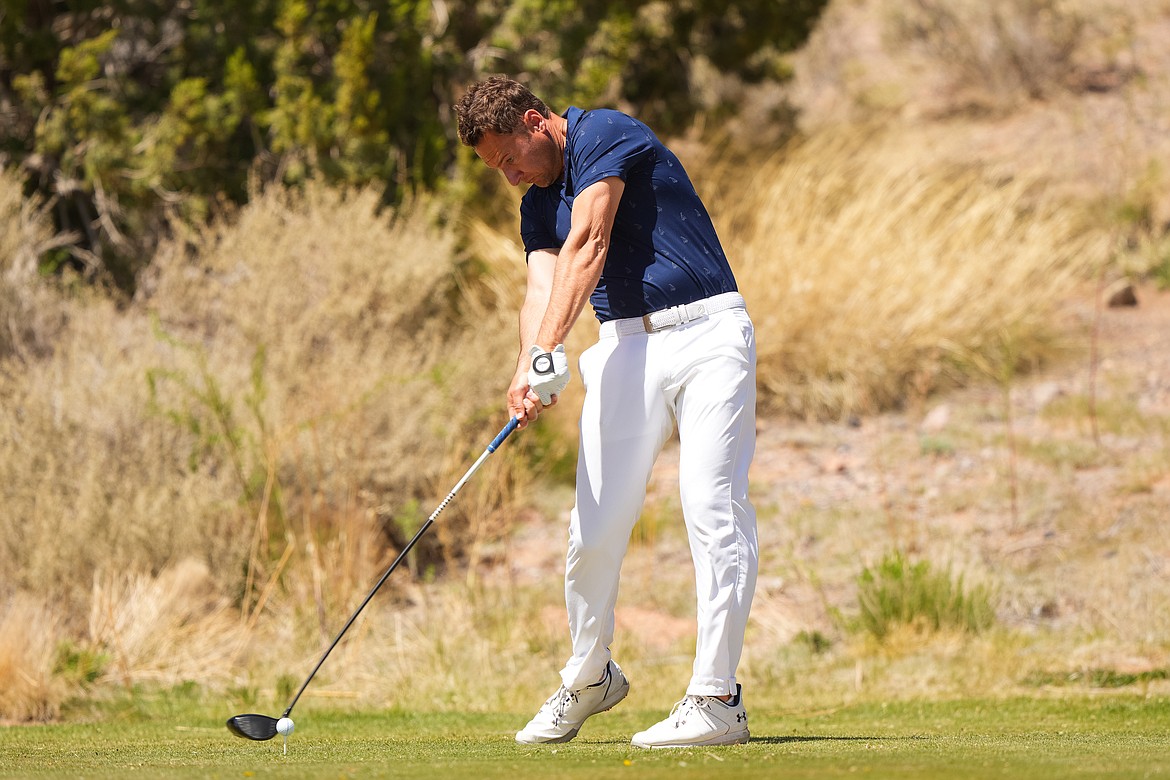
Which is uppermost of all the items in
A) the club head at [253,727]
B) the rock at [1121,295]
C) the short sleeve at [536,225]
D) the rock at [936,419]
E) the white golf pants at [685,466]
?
the short sleeve at [536,225]

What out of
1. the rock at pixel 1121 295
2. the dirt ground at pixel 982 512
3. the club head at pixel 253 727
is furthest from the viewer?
the rock at pixel 1121 295

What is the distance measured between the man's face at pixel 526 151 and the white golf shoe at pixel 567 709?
160cm

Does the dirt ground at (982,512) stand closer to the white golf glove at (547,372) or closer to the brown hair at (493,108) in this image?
the white golf glove at (547,372)

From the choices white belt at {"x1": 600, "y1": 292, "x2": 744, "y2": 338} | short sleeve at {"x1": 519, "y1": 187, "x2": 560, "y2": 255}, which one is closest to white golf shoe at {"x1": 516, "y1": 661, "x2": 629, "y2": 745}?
white belt at {"x1": 600, "y1": 292, "x2": 744, "y2": 338}

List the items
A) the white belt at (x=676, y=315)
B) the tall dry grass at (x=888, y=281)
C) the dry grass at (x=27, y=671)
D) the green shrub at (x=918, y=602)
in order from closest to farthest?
the white belt at (x=676, y=315) < the dry grass at (x=27, y=671) < the green shrub at (x=918, y=602) < the tall dry grass at (x=888, y=281)

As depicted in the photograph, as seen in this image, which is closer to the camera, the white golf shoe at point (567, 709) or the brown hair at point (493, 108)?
the brown hair at point (493, 108)

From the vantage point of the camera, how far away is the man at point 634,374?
434 cm

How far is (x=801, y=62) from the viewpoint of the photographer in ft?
72.8

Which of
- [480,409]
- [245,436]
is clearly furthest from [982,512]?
[245,436]

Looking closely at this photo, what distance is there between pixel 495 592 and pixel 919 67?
47.6 feet

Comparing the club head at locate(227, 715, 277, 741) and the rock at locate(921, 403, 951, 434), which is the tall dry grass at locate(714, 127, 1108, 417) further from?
the club head at locate(227, 715, 277, 741)

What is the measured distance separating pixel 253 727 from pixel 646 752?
4.22 feet

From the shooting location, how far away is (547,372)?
172 inches

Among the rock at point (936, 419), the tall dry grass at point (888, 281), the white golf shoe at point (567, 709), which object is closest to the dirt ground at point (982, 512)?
the rock at point (936, 419)
